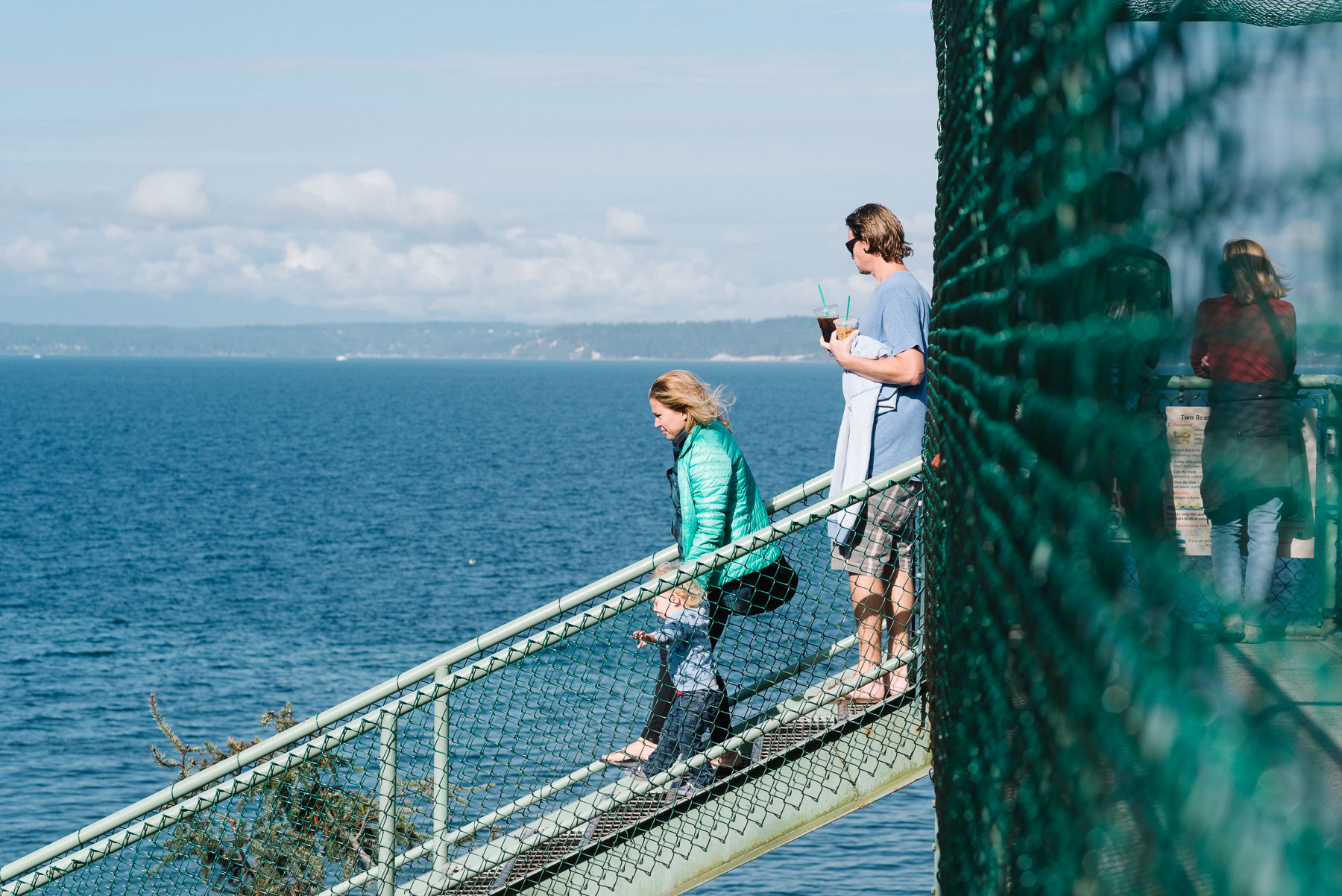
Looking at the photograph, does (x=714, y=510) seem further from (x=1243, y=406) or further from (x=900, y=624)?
(x=1243, y=406)

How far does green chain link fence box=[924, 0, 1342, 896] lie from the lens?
0.52 meters

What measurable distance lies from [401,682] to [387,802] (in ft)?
1.91

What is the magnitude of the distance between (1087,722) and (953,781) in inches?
57.8

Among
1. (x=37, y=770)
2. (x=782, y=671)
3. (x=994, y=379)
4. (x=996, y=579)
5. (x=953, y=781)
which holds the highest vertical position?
(x=994, y=379)

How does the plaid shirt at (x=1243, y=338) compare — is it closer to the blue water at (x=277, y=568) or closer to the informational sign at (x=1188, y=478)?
the informational sign at (x=1188, y=478)

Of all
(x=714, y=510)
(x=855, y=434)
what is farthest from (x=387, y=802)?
(x=855, y=434)

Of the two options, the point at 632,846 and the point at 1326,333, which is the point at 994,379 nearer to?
the point at 1326,333

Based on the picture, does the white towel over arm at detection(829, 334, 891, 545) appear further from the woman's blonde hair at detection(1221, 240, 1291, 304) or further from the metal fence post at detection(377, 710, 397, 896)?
the woman's blonde hair at detection(1221, 240, 1291, 304)

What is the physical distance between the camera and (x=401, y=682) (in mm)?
6129

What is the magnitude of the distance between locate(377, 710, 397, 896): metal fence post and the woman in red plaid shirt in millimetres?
5302

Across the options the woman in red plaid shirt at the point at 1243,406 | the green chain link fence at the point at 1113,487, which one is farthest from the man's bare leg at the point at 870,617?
the woman in red plaid shirt at the point at 1243,406

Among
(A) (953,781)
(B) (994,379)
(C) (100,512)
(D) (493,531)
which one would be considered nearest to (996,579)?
(B) (994,379)

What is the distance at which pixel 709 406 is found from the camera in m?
5.82

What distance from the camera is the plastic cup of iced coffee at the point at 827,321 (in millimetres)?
5883
